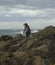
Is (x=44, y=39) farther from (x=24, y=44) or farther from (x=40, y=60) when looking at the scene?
(x=40, y=60)

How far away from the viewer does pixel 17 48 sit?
22297mm

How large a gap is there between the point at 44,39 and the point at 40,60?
203 inches

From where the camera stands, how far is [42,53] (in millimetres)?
18047

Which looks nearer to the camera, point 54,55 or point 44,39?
point 54,55

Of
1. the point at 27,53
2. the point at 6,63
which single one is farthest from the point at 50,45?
the point at 6,63

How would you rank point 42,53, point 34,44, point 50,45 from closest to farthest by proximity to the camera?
point 42,53
point 50,45
point 34,44

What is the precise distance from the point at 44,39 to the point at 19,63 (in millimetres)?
5212

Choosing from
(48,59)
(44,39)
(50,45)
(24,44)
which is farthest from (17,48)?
(48,59)

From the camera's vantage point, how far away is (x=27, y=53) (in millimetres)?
17344

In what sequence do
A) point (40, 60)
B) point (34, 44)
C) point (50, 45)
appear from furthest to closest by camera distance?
point (34, 44)
point (50, 45)
point (40, 60)

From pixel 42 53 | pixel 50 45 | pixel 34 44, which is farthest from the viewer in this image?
pixel 34 44

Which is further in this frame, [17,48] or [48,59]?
[17,48]

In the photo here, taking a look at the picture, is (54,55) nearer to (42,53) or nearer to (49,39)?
(42,53)

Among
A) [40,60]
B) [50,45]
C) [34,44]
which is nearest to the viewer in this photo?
[40,60]
